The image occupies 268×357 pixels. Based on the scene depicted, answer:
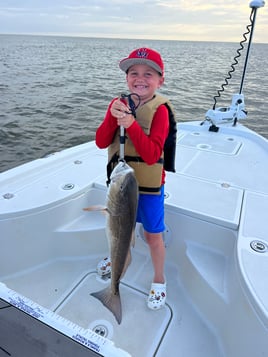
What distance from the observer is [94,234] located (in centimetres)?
293

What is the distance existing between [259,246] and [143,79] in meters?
1.53

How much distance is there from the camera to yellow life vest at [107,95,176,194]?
78.3 inches

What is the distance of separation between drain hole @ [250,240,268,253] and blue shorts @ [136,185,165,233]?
2.36 ft

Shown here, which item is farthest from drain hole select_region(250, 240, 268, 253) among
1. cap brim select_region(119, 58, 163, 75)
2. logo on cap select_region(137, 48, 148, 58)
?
logo on cap select_region(137, 48, 148, 58)

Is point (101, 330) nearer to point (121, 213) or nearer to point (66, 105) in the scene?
point (121, 213)

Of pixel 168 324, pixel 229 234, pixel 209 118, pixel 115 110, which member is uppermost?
pixel 115 110

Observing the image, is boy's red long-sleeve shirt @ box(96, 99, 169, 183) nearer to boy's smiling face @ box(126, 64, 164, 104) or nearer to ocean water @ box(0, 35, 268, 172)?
boy's smiling face @ box(126, 64, 164, 104)

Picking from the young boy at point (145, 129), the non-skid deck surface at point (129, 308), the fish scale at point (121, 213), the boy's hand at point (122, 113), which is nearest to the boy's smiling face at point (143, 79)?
the young boy at point (145, 129)

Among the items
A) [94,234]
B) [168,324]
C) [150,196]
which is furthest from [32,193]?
[168,324]

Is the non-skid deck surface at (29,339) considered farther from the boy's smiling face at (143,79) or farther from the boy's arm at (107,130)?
the boy's smiling face at (143,79)

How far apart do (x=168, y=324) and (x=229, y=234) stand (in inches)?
37.2

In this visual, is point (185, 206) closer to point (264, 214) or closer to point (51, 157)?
point (264, 214)

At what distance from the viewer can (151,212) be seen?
2.24 m

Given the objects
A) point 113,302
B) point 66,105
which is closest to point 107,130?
point 113,302
